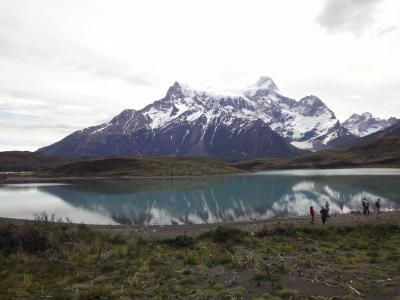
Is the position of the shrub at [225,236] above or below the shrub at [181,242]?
above

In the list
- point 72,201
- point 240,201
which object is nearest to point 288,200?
point 240,201

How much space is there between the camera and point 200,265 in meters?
26.0

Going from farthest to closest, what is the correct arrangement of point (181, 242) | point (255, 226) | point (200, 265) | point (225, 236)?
point (255, 226), point (225, 236), point (181, 242), point (200, 265)

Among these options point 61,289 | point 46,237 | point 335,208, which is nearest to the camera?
point 61,289

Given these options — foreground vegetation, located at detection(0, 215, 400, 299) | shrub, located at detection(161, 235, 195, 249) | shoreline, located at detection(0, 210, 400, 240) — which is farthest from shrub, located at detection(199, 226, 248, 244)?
shoreline, located at detection(0, 210, 400, 240)

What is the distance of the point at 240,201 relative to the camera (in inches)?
3656

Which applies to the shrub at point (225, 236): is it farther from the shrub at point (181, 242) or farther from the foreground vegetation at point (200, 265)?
the shrub at point (181, 242)

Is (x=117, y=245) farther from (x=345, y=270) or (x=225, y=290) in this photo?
(x=345, y=270)

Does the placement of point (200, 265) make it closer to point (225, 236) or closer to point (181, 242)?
point (181, 242)

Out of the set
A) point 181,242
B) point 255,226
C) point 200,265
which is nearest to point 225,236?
point 181,242

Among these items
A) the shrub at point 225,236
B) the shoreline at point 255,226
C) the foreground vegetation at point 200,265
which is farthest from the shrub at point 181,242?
the shoreline at point 255,226

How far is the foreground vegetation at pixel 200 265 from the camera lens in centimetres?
2011

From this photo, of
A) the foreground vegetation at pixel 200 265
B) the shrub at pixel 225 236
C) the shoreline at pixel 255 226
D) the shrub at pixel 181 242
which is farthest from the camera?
the shoreline at pixel 255 226

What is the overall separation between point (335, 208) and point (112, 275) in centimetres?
5677
